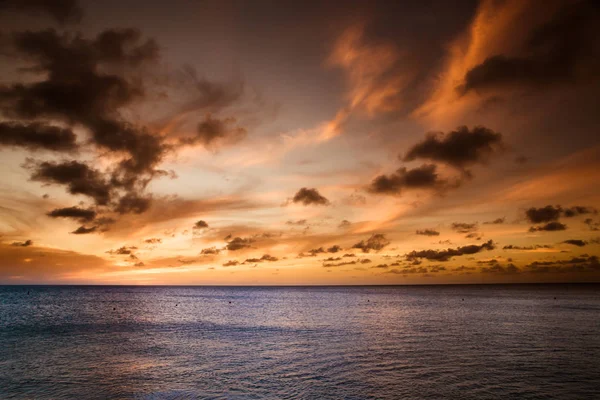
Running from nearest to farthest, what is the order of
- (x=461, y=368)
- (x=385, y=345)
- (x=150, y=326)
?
(x=461, y=368) → (x=385, y=345) → (x=150, y=326)

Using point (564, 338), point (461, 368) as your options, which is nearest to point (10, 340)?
point (461, 368)

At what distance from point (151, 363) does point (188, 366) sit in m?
5.01

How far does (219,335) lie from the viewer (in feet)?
208

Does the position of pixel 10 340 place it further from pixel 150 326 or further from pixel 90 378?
pixel 90 378

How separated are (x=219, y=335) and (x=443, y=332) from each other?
39.4m

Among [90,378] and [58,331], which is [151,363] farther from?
[58,331]

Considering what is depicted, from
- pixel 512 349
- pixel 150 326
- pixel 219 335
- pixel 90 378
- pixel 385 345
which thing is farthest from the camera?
pixel 150 326

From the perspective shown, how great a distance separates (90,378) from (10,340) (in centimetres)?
3325

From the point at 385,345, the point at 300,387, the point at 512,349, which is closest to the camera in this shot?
the point at 300,387

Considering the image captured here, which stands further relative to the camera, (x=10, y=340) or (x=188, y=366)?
(x=10, y=340)

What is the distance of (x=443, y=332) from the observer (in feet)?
209

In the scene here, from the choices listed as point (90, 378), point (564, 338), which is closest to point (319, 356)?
point (90, 378)

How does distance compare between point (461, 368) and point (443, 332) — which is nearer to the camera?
point (461, 368)

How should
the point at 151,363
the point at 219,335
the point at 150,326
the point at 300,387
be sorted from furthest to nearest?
the point at 150,326 → the point at 219,335 → the point at 151,363 → the point at 300,387
